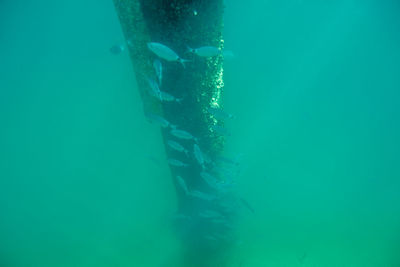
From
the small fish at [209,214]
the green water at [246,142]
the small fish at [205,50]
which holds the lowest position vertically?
the small fish at [209,214]

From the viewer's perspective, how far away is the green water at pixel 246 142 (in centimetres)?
1495

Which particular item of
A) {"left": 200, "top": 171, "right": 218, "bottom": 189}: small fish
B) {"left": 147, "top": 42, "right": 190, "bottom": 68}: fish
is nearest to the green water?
{"left": 200, "top": 171, "right": 218, "bottom": 189}: small fish

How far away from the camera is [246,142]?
18812 millimetres

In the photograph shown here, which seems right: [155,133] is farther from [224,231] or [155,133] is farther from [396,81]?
[396,81]

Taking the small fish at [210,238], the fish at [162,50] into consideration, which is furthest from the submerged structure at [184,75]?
the small fish at [210,238]

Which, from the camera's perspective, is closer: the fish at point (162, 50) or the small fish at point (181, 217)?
the fish at point (162, 50)

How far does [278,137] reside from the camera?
2059cm

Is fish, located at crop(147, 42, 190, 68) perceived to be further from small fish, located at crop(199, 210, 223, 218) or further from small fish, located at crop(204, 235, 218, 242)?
small fish, located at crop(204, 235, 218, 242)

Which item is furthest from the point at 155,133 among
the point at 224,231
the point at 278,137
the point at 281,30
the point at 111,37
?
the point at 111,37

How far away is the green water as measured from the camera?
1495 cm

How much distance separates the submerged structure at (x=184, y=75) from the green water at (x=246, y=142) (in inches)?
174

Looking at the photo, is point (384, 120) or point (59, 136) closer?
point (59, 136)

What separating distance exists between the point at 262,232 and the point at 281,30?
18261 millimetres

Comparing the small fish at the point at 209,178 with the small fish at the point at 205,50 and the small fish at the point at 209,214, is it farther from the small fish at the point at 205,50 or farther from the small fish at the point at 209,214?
the small fish at the point at 205,50
